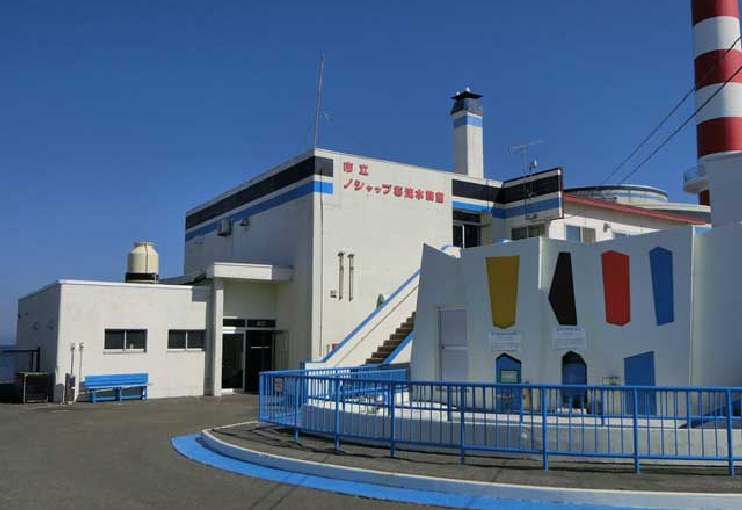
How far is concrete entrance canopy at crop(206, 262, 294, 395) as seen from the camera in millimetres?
23656

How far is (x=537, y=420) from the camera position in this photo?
1032 centimetres

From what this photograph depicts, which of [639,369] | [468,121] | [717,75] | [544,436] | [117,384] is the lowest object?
[117,384]

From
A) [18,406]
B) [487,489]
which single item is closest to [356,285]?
[18,406]

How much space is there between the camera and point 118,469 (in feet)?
33.7

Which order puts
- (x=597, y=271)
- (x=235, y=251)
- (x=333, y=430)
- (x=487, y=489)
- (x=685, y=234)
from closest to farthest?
(x=487, y=489), (x=333, y=430), (x=685, y=234), (x=597, y=271), (x=235, y=251)

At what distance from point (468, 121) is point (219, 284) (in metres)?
13.7

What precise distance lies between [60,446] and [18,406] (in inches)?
349

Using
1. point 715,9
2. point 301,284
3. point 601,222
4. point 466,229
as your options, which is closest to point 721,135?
point 715,9

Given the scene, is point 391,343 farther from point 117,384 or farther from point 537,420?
point 537,420

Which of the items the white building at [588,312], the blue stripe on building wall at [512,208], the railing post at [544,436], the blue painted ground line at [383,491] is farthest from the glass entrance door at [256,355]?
the railing post at [544,436]

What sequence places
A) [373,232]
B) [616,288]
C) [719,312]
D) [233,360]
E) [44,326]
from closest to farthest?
1. [719,312]
2. [616,288]
3. [44,326]
4. [233,360]
5. [373,232]

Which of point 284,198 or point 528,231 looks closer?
point 284,198

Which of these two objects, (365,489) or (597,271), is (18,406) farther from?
(597,271)

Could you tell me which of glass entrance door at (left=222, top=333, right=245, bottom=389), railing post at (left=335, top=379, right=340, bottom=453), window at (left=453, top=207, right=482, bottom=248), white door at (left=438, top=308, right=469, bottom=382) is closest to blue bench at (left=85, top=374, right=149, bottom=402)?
glass entrance door at (left=222, top=333, right=245, bottom=389)
